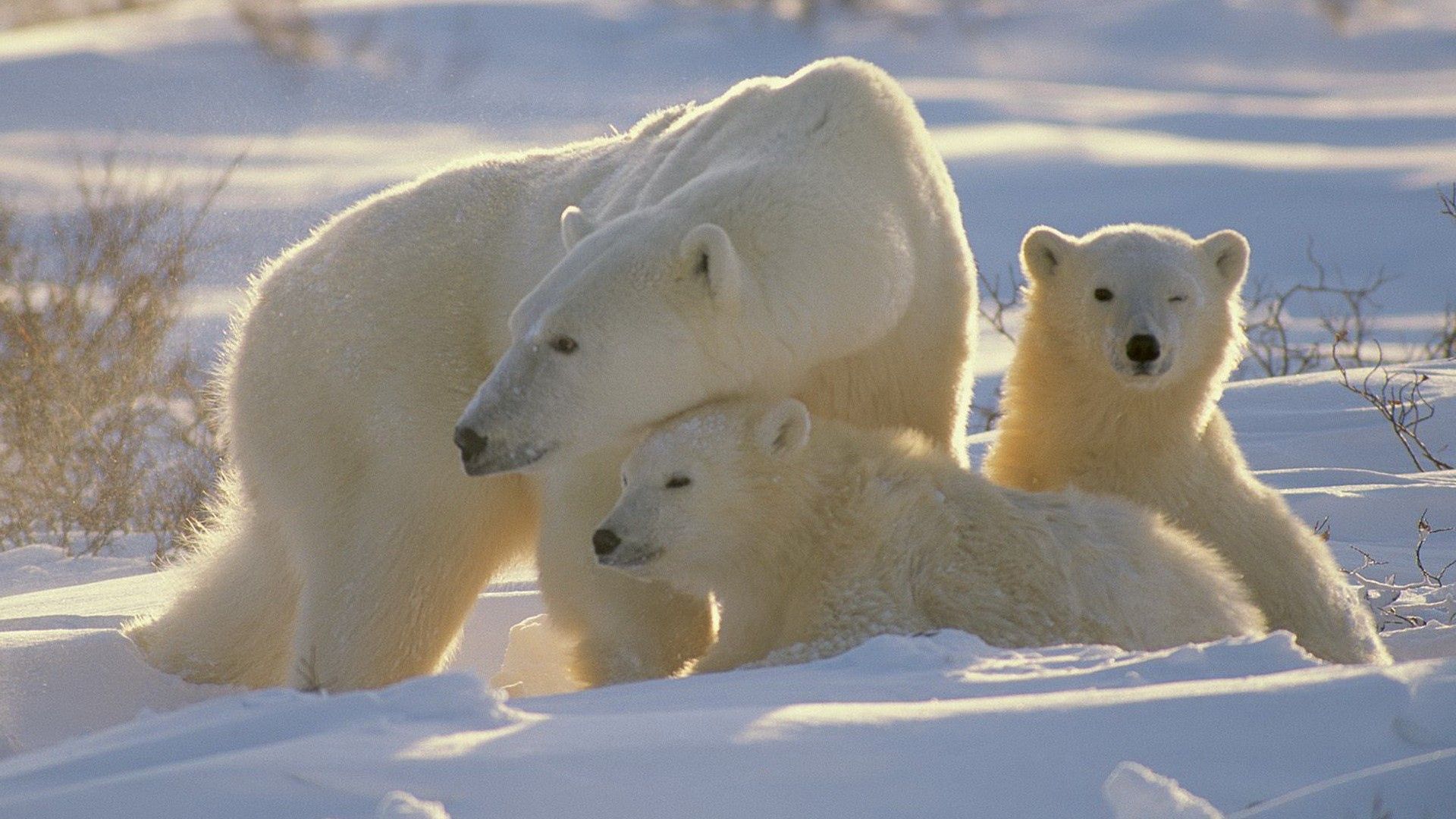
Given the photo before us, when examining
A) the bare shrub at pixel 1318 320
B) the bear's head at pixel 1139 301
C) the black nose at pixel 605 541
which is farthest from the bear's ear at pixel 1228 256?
the black nose at pixel 605 541

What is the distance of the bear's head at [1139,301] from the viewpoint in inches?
164

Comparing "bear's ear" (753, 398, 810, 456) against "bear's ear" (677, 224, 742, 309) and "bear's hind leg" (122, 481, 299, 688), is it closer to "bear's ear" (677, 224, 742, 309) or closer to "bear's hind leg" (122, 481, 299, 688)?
"bear's ear" (677, 224, 742, 309)

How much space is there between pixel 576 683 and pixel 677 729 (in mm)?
1838

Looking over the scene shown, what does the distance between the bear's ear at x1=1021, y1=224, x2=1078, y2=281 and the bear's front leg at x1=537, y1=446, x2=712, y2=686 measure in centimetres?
136

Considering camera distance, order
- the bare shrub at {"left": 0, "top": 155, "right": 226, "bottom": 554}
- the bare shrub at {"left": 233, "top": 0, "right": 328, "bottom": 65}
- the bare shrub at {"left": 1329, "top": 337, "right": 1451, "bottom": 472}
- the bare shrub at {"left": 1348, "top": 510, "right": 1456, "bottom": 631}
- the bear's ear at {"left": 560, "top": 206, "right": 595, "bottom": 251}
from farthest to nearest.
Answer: the bare shrub at {"left": 233, "top": 0, "right": 328, "bottom": 65}
the bare shrub at {"left": 0, "top": 155, "right": 226, "bottom": 554}
the bare shrub at {"left": 1329, "top": 337, "right": 1451, "bottom": 472}
the bare shrub at {"left": 1348, "top": 510, "right": 1456, "bottom": 631}
the bear's ear at {"left": 560, "top": 206, "right": 595, "bottom": 251}

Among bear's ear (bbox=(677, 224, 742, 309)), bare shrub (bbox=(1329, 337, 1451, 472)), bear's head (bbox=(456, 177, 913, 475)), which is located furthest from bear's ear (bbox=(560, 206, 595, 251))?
bare shrub (bbox=(1329, 337, 1451, 472))

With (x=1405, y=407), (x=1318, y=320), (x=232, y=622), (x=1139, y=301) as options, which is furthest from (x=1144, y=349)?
(x=1318, y=320)

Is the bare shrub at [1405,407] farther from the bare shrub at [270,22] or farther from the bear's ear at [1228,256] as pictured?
the bare shrub at [270,22]

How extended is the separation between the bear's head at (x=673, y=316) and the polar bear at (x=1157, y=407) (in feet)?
3.40

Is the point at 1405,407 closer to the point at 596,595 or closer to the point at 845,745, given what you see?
the point at 596,595

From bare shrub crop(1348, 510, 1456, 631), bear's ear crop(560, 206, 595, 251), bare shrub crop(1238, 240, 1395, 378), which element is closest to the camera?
bear's ear crop(560, 206, 595, 251)

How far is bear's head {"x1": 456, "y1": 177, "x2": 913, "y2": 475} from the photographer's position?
3234 mm

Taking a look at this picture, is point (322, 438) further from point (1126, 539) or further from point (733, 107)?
point (1126, 539)

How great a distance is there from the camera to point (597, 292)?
3.25 metres
